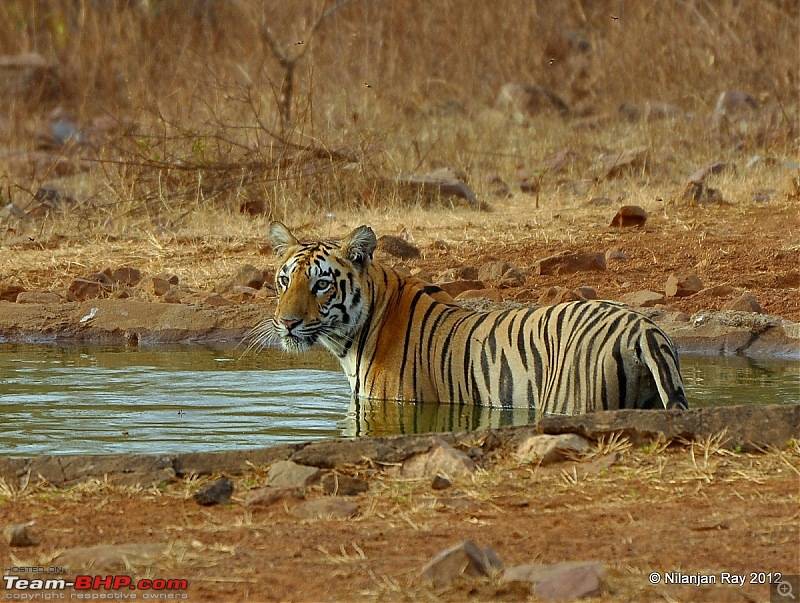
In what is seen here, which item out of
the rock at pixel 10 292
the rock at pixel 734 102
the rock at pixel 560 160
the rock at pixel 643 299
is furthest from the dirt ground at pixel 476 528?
the rock at pixel 734 102

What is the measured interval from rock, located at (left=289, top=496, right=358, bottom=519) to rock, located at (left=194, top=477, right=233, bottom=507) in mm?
259

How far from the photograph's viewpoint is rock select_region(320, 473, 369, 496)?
4.38 metres

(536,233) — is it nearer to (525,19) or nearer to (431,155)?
(431,155)

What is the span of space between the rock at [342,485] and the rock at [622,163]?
10.3m

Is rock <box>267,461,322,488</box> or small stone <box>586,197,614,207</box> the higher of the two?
small stone <box>586,197,614,207</box>

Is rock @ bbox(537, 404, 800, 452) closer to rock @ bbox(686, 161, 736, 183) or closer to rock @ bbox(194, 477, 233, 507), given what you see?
rock @ bbox(194, 477, 233, 507)

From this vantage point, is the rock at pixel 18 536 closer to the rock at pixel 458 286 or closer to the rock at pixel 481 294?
the rock at pixel 481 294

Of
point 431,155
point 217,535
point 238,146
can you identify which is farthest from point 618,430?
point 431,155

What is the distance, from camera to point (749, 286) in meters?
9.30

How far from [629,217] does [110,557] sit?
342 inches

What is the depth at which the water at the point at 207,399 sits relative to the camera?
19.4 ft

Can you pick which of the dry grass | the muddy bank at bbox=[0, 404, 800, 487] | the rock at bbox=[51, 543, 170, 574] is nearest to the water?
the muddy bank at bbox=[0, 404, 800, 487]

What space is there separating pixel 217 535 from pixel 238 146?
907 cm

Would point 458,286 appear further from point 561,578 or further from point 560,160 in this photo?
point 560,160
